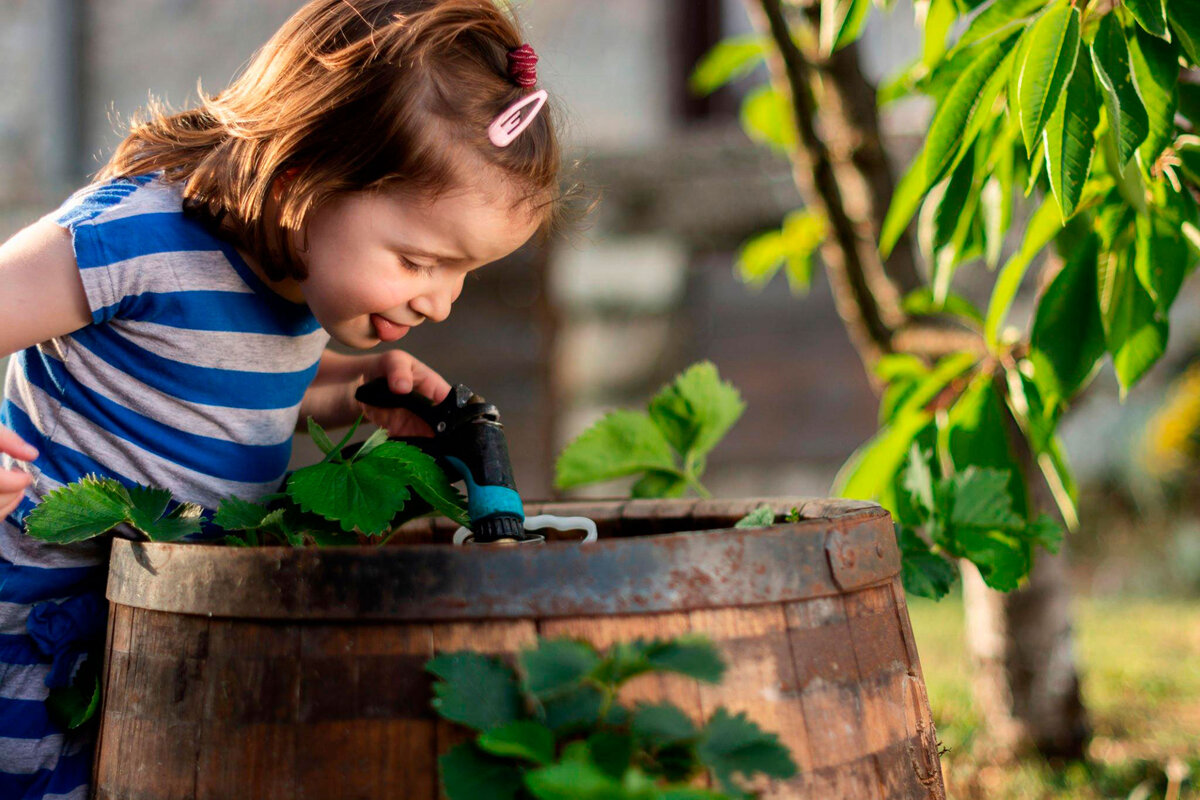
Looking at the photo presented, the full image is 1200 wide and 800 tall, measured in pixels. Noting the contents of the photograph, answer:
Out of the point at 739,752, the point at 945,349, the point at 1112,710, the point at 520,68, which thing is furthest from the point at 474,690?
the point at 1112,710

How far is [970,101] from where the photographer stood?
1.17 meters

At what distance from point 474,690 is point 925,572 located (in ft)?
1.92

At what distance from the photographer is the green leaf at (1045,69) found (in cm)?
106

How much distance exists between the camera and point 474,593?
2.69ft

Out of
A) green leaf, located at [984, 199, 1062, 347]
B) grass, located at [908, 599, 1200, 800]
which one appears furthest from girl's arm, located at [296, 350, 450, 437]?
grass, located at [908, 599, 1200, 800]

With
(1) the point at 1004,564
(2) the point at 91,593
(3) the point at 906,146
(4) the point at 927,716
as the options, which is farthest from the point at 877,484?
(3) the point at 906,146

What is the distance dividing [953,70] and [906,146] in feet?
7.63

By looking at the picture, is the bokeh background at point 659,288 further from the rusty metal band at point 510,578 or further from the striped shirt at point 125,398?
the rusty metal band at point 510,578

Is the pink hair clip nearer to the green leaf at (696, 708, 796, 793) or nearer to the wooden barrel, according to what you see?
the wooden barrel

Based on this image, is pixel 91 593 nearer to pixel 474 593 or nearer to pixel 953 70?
pixel 474 593

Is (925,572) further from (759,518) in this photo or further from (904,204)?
(904,204)

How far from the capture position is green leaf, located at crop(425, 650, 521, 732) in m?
0.78

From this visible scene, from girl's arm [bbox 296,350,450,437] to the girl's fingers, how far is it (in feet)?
1.38

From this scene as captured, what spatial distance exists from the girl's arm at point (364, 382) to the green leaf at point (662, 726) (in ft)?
2.11
